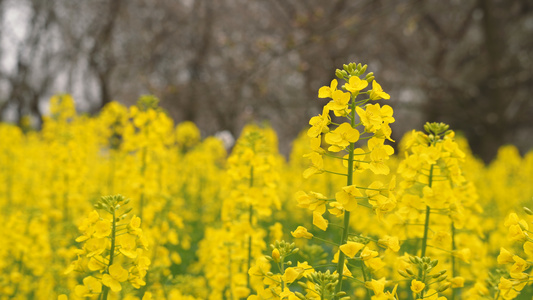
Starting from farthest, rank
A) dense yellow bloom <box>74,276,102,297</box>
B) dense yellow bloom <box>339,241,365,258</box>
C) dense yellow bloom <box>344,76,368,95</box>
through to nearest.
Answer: dense yellow bloom <box>74,276,102,297</box>, dense yellow bloom <box>344,76,368,95</box>, dense yellow bloom <box>339,241,365,258</box>

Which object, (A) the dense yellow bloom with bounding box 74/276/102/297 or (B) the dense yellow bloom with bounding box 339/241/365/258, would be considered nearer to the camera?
(B) the dense yellow bloom with bounding box 339/241/365/258

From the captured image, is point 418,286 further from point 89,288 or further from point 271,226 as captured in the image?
point 271,226

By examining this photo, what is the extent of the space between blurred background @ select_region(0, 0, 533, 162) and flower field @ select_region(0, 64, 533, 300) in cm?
550

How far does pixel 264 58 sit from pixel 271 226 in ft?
28.6

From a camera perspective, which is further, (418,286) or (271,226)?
(271,226)

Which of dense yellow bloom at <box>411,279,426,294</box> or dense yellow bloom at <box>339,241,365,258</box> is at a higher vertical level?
dense yellow bloom at <box>339,241,365,258</box>

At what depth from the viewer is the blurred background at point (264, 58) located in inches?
514

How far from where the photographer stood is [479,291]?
2.50m

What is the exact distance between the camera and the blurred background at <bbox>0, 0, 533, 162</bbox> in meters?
13.1

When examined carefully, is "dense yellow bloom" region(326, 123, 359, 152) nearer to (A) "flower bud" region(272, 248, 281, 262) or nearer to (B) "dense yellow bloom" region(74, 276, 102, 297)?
(A) "flower bud" region(272, 248, 281, 262)

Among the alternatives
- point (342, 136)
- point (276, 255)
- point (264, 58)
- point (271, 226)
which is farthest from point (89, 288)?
point (264, 58)

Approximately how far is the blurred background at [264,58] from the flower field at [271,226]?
5.50m

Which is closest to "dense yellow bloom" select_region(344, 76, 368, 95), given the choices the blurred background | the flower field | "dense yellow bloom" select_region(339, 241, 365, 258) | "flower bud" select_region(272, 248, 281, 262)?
the flower field

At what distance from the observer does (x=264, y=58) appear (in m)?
12.1
